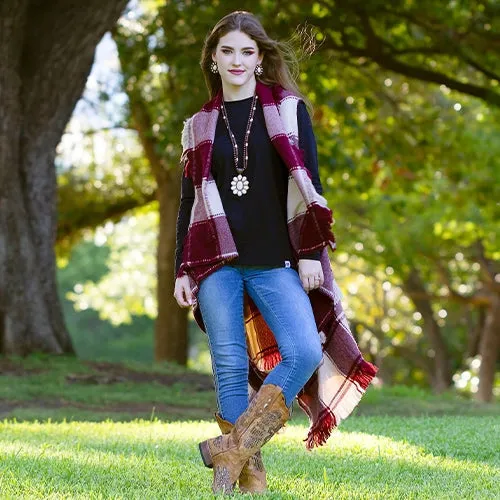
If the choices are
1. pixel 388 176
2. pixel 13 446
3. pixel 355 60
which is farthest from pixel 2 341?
pixel 388 176

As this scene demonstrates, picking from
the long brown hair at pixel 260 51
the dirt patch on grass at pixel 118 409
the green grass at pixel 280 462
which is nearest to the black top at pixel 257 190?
the long brown hair at pixel 260 51

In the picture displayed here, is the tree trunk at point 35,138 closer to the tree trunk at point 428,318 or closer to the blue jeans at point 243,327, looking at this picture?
the blue jeans at point 243,327

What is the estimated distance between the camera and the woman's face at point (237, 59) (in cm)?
472

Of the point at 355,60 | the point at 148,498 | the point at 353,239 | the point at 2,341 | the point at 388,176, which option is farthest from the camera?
the point at 353,239

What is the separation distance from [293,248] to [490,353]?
22961 mm

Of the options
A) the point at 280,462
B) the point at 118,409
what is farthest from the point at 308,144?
the point at 118,409

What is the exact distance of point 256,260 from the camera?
4586mm

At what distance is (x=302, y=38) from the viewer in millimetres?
5320

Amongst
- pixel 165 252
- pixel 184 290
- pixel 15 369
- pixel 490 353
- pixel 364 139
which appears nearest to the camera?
pixel 184 290

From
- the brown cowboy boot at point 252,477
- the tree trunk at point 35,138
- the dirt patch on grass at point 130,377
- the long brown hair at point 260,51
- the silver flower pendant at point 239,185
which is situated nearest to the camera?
the brown cowboy boot at point 252,477

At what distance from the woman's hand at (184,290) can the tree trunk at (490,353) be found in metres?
22.0

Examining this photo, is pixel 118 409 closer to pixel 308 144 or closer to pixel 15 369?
pixel 15 369

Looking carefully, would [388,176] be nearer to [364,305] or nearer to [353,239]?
[353,239]

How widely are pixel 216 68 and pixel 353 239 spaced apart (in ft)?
70.0
